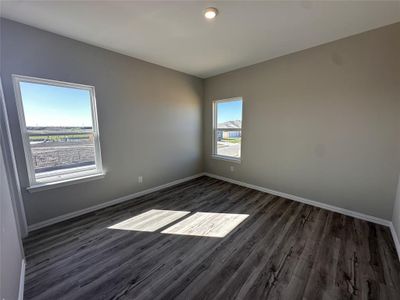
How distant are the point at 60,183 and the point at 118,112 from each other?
1373mm

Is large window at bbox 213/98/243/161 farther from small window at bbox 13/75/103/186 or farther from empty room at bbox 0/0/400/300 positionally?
small window at bbox 13/75/103/186

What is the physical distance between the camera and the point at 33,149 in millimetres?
2164

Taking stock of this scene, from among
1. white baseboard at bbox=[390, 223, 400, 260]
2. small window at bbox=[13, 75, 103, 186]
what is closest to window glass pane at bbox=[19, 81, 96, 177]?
small window at bbox=[13, 75, 103, 186]

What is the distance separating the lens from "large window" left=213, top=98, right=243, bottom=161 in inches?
150

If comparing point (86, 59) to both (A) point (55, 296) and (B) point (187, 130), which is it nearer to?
(B) point (187, 130)

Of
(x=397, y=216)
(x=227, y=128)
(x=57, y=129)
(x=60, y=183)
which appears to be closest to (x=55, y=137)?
(x=57, y=129)

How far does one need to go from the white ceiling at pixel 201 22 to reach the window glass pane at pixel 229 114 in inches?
49.5

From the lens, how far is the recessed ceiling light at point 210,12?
1.75 metres

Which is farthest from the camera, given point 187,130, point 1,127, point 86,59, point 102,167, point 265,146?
point 187,130

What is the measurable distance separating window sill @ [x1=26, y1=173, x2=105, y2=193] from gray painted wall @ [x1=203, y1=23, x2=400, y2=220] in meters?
2.98

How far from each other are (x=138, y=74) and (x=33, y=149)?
1.96 m

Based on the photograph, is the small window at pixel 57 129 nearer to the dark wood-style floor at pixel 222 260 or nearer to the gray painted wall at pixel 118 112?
the gray painted wall at pixel 118 112

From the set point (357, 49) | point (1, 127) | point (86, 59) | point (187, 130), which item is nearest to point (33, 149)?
point (1, 127)

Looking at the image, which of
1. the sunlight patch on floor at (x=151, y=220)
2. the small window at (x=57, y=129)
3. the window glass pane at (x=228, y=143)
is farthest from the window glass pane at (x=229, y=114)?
the small window at (x=57, y=129)
